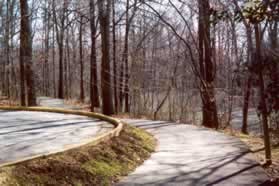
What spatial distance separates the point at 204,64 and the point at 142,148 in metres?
8.44

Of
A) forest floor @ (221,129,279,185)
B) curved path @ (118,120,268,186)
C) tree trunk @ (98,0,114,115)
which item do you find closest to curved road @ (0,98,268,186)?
curved path @ (118,120,268,186)

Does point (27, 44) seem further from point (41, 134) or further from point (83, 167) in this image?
point (83, 167)

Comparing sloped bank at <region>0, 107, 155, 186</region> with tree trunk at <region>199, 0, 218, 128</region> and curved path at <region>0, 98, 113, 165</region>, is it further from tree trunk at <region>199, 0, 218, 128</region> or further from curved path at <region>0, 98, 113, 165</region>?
tree trunk at <region>199, 0, 218, 128</region>

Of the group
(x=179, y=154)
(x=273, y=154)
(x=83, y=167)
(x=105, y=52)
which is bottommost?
(x=273, y=154)

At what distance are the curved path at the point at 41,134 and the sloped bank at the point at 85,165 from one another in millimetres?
385

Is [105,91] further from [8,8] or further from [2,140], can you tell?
[8,8]

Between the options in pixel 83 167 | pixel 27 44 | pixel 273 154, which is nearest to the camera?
pixel 83 167

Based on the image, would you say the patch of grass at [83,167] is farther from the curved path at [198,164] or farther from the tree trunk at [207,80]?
the tree trunk at [207,80]

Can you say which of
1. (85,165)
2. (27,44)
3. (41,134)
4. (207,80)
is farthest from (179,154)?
(27,44)

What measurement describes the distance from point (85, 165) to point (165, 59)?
24.2 m

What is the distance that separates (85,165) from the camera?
22.7 feet

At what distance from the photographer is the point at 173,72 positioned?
27.7m

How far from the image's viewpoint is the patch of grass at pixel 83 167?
5.81 m

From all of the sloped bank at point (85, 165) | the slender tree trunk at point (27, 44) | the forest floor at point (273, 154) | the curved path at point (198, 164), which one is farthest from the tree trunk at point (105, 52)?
the sloped bank at point (85, 165)
